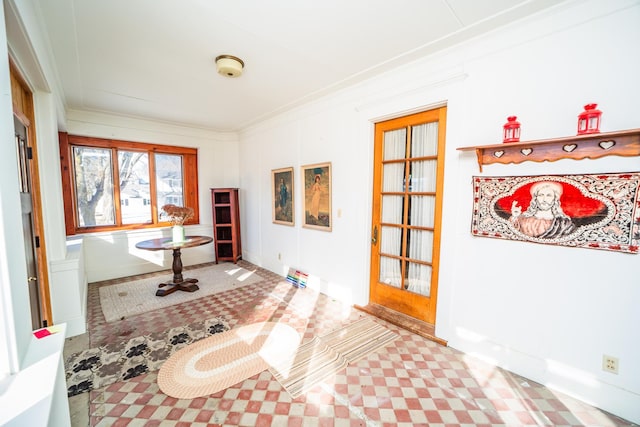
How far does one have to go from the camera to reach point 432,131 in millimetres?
2639

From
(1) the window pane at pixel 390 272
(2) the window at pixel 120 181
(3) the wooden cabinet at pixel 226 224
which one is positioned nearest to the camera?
(1) the window pane at pixel 390 272

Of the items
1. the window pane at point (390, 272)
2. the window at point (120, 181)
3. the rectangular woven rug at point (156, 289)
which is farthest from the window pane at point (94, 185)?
the window pane at point (390, 272)

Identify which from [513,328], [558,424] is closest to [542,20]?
[513,328]

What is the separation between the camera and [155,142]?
4.79 m

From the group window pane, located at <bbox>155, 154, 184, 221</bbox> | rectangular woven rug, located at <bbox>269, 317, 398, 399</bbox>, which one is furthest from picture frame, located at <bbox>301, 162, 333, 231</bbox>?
window pane, located at <bbox>155, 154, 184, 221</bbox>

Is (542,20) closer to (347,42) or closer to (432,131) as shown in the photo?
(432,131)

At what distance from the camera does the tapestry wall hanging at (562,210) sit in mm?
1670

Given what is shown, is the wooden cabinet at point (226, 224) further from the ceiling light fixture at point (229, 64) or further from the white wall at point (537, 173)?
the white wall at point (537, 173)

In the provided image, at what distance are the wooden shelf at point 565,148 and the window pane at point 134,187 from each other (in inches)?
202

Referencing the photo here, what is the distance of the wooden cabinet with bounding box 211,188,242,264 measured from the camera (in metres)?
5.30

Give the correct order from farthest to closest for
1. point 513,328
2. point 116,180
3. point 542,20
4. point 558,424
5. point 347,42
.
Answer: point 116,180
point 347,42
point 513,328
point 542,20
point 558,424

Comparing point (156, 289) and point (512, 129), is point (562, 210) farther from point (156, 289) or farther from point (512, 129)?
point (156, 289)

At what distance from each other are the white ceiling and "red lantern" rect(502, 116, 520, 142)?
2.51ft

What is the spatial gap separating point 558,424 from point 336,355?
1.55 metres
